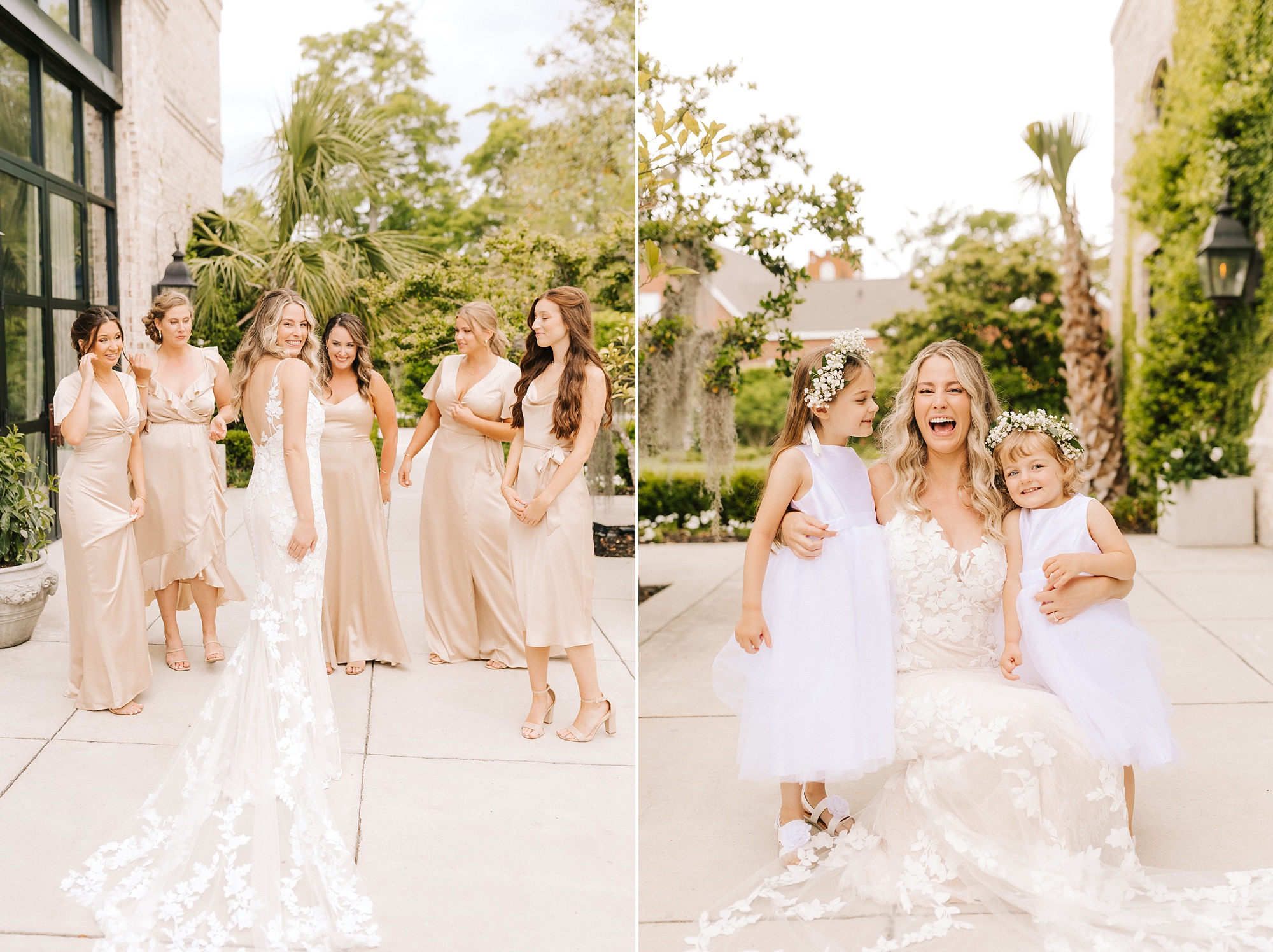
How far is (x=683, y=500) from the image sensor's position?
984 cm

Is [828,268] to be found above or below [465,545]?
above

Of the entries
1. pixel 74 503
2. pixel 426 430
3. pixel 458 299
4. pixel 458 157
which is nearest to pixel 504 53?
pixel 458 157

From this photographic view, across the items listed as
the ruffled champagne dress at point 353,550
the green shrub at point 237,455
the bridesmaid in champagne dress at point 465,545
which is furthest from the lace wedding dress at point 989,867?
the green shrub at point 237,455

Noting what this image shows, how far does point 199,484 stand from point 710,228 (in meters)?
3.38

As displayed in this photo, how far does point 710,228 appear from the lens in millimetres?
6266

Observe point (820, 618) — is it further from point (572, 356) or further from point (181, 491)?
point (181, 491)

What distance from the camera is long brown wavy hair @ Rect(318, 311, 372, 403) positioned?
15.0ft

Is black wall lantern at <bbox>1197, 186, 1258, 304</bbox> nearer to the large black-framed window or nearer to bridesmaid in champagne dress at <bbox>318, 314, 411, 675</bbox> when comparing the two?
bridesmaid in champagne dress at <bbox>318, 314, 411, 675</bbox>

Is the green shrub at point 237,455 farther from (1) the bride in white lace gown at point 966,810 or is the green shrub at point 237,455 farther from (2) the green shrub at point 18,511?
(1) the bride in white lace gown at point 966,810

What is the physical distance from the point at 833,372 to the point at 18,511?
401 cm

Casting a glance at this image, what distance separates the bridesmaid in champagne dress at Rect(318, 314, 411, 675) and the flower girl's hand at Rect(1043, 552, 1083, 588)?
2962mm

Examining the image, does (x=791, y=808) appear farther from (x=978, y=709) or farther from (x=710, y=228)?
(x=710, y=228)

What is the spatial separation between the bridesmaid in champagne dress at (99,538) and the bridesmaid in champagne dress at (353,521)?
809mm

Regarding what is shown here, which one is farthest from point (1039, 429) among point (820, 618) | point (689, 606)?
point (689, 606)
